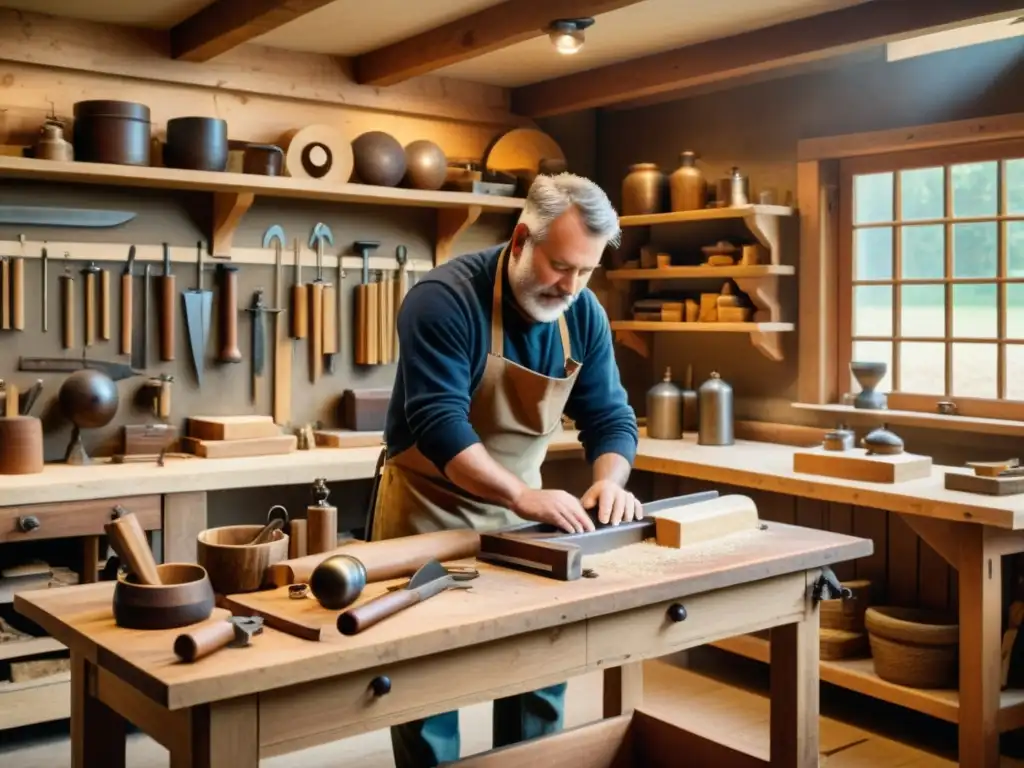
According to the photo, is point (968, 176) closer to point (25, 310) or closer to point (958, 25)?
point (958, 25)

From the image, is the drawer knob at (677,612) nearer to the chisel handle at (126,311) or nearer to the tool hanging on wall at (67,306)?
the chisel handle at (126,311)

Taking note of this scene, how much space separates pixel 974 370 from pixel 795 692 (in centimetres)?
208

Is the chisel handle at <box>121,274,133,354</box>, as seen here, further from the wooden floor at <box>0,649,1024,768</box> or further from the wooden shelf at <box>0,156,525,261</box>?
the wooden floor at <box>0,649,1024,768</box>

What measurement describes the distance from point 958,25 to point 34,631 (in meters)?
3.68

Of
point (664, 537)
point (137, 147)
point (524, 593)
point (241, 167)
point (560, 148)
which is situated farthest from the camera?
point (560, 148)

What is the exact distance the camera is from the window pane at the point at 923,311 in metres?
4.46

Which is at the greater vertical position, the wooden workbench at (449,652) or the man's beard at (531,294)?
the man's beard at (531,294)

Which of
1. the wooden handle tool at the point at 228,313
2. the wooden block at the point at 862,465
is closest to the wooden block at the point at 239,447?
the wooden handle tool at the point at 228,313

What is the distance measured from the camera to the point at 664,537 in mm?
2666

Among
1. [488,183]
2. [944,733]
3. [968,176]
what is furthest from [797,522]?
[488,183]

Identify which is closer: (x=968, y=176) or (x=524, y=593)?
(x=524, y=593)

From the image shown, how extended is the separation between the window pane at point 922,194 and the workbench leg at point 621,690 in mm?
2231

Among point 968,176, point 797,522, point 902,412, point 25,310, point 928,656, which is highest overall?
point 968,176

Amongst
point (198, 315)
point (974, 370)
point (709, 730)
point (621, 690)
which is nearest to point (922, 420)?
point (974, 370)
